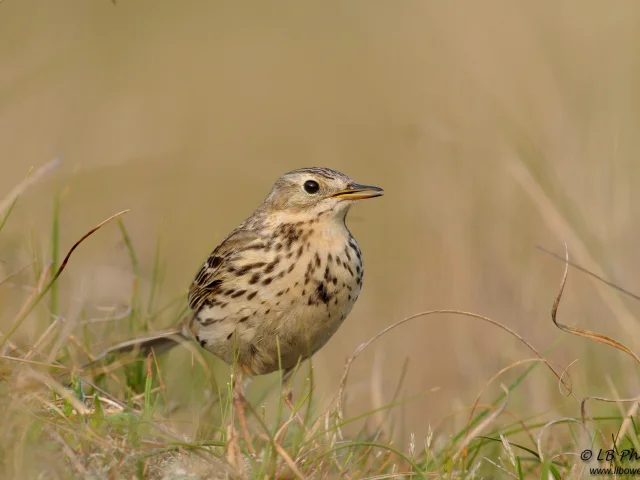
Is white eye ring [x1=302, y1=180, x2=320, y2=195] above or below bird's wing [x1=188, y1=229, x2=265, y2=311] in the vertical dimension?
above

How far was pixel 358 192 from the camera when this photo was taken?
19.2ft

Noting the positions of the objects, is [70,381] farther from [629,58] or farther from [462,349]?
[629,58]

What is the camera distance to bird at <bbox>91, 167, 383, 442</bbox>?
553 cm

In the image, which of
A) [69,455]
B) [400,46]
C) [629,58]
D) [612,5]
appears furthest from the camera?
[400,46]

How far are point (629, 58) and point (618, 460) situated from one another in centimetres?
600

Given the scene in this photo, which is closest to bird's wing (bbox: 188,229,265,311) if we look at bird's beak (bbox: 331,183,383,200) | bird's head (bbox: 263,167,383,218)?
bird's head (bbox: 263,167,383,218)

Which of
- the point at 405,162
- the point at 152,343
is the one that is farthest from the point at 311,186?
the point at 405,162

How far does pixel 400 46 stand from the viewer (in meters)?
16.1

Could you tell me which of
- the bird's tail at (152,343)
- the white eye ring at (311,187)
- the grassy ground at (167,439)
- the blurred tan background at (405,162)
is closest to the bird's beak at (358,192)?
the white eye ring at (311,187)

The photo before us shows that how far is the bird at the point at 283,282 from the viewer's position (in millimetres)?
5531

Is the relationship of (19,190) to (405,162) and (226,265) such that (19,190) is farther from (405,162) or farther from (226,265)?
(405,162)

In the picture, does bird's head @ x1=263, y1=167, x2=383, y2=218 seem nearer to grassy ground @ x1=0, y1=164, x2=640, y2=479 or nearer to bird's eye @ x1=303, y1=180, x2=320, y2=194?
bird's eye @ x1=303, y1=180, x2=320, y2=194

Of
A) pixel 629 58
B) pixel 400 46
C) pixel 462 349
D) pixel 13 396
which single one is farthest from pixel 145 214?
pixel 400 46

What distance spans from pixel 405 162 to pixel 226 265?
638 cm
